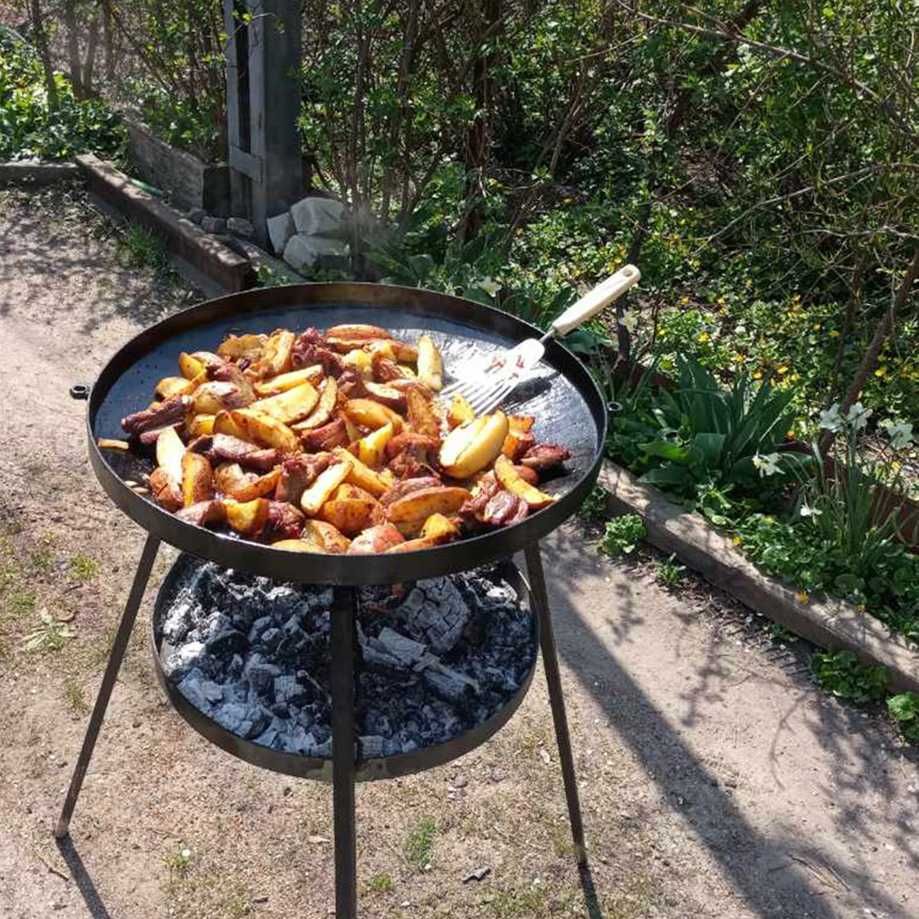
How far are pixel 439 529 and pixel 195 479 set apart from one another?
49 cm

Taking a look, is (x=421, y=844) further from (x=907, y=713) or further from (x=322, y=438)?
(x=907, y=713)

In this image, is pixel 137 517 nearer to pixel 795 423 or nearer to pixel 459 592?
pixel 459 592

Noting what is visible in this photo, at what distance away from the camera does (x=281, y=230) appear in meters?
5.83

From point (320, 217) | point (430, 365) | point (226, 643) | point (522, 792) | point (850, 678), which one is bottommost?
point (522, 792)

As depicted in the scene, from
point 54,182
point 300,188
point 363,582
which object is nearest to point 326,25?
point 300,188

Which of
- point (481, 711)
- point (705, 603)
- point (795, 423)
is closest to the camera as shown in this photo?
point (481, 711)

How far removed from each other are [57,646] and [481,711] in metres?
1.71

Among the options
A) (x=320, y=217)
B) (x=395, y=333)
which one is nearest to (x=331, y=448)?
(x=395, y=333)

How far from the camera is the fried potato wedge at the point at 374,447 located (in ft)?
6.73

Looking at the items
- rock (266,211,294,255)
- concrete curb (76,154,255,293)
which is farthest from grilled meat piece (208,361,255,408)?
rock (266,211,294,255)

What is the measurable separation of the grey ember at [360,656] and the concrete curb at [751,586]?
1.23 m

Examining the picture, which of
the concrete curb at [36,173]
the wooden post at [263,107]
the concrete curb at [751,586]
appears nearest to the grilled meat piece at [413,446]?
the concrete curb at [751,586]

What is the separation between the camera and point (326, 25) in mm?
5656

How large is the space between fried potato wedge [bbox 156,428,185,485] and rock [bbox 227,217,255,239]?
14.0ft
